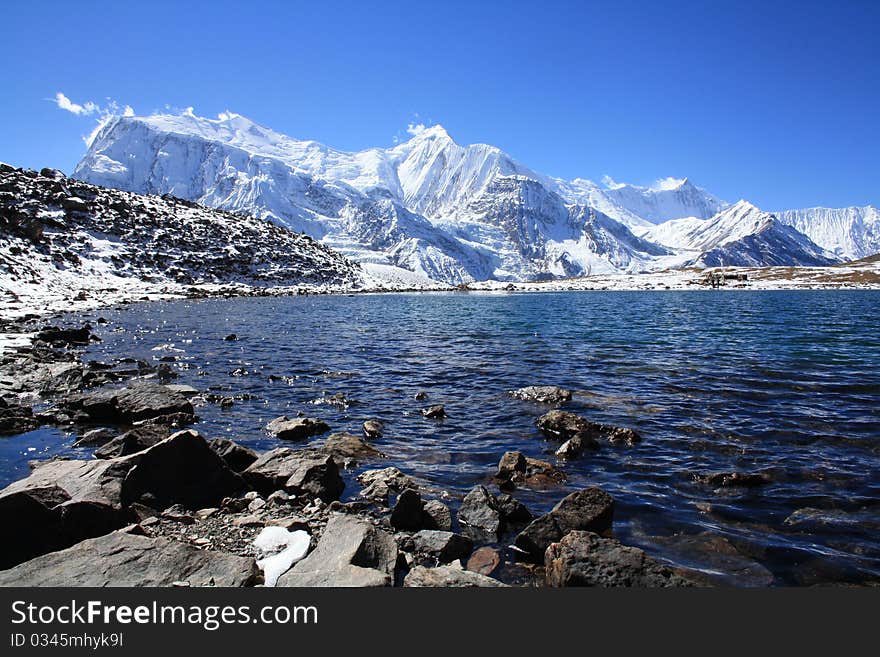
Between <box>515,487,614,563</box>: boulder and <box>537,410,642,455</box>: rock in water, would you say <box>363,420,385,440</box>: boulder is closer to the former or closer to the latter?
<box>537,410,642,455</box>: rock in water

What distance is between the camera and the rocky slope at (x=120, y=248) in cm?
9256

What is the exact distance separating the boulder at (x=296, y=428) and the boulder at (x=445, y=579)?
10064mm

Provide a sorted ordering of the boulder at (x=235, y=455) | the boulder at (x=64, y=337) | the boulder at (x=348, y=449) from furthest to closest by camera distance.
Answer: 1. the boulder at (x=64, y=337)
2. the boulder at (x=348, y=449)
3. the boulder at (x=235, y=455)

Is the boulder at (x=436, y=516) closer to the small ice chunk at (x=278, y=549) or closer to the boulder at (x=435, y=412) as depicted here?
the small ice chunk at (x=278, y=549)

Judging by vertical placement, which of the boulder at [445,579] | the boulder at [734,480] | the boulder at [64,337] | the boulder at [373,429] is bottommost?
the boulder at [734,480]

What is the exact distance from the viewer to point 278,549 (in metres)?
8.75

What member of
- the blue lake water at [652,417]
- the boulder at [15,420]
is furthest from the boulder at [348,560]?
the boulder at [15,420]

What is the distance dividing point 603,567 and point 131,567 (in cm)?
732

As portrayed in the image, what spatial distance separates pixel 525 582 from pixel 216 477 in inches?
304

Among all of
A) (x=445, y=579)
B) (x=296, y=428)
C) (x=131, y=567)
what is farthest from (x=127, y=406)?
(x=445, y=579)

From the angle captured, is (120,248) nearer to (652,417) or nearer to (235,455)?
(235,455)

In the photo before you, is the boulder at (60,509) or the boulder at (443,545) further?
the boulder at (443,545)

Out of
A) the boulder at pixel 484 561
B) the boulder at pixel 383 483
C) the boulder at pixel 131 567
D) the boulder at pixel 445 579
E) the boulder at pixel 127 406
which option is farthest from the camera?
the boulder at pixel 127 406

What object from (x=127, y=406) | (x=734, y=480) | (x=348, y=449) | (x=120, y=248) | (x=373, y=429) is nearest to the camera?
(x=734, y=480)
